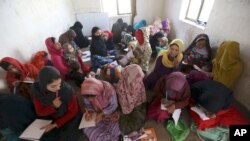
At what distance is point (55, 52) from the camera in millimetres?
2373

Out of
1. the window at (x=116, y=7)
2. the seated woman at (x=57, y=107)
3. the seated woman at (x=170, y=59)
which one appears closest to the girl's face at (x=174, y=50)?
the seated woman at (x=170, y=59)

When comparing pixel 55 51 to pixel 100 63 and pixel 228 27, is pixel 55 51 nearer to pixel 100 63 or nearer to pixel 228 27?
pixel 100 63

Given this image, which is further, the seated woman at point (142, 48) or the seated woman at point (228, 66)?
the seated woman at point (142, 48)

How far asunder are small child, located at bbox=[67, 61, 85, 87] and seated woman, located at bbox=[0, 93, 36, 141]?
102 cm

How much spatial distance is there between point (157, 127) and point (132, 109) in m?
0.40

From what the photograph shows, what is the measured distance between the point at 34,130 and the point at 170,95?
4.96 ft

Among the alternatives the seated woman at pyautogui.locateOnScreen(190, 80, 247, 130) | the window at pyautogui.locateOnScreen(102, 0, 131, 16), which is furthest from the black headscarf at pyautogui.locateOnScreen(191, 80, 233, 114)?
the window at pyautogui.locateOnScreen(102, 0, 131, 16)

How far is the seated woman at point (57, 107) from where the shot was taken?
52.3 inches

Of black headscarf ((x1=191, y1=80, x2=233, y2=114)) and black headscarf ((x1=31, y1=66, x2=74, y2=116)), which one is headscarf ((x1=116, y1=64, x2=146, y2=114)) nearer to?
black headscarf ((x1=31, y1=66, x2=74, y2=116))

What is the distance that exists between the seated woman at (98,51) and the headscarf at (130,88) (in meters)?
1.24

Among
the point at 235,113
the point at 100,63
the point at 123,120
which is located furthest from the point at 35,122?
the point at 235,113

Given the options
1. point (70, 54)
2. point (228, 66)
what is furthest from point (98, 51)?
point (228, 66)

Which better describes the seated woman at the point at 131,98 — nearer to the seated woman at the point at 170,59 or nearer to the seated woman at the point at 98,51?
the seated woman at the point at 170,59

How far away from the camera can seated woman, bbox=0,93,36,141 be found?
1298mm
